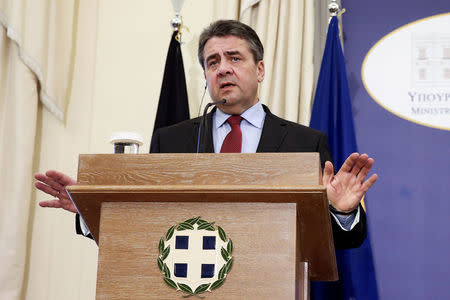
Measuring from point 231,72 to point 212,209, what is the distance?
152 centimetres

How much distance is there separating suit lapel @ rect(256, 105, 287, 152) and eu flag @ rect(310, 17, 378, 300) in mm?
722

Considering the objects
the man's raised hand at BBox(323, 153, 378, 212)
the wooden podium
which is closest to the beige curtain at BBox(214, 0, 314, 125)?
the man's raised hand at BBox(323, 153, 378, 212)

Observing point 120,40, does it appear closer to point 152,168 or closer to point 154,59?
point 154,59

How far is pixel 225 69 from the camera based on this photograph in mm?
3230

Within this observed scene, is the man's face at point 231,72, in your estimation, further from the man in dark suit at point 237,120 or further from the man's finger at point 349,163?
the man's finger at point 349,163

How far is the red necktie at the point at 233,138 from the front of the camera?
2.94 m

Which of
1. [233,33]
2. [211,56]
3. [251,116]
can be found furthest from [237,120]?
[233,33]

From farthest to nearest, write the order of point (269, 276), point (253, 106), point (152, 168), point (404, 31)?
point (404, 31) < point (253, 106) < point (152, 168) < point (269, 276)

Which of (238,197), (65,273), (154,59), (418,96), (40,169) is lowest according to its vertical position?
(65,273)

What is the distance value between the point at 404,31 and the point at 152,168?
2762 millimetres

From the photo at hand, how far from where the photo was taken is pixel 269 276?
5.71 ft

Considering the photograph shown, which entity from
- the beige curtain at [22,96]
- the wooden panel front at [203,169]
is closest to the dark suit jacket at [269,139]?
the wooden panel front at [203,169]

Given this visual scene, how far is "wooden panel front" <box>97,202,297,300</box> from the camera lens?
1744 mm

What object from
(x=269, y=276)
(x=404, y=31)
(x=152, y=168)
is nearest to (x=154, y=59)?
(x=404, y=31)
